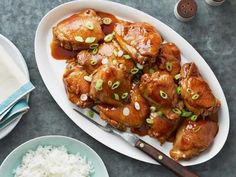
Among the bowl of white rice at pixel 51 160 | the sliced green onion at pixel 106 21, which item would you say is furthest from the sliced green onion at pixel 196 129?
the sliced green onion at pixel 106 21

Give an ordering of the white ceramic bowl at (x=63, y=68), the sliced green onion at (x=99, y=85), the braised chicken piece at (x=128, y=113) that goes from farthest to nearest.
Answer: the white ceramic bowl at (x=63, y=68) < the braised chicken piece at (x=128, y=113) < the sliced green onion at (x=99, y=85)

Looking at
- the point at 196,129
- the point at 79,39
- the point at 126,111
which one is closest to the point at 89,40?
the point at 79,39

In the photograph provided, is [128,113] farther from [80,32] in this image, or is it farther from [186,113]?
[80,32]

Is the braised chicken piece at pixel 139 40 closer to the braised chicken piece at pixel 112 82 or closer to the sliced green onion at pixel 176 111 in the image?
the braised chicken piece at pixel 112 82

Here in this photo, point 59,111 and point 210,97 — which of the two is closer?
point 210,97

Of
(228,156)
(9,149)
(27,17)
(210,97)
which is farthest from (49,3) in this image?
(228,156)

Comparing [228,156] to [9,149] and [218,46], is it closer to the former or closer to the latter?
→ [218,46]

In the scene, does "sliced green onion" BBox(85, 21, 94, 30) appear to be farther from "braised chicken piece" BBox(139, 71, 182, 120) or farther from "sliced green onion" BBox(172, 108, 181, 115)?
"sliced green onion" BBox(172, 108, 181, 115)
